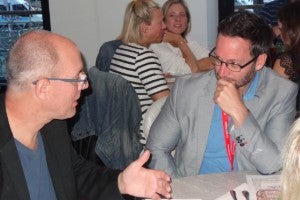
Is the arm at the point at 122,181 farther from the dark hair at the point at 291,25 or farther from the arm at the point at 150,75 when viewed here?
the dark hair at the point at 291,25

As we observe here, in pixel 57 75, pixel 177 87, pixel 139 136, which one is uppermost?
pixel 57 75

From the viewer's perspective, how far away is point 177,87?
2230mm

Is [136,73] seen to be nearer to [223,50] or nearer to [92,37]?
[223,50]

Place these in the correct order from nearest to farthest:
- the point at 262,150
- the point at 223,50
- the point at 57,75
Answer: the point at 57,75, the point at 262,150, the point at 223,50

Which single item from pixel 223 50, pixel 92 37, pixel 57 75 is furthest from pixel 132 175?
pixel 92 37

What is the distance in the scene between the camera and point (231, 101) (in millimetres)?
2037

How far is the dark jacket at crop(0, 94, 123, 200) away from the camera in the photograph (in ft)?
5.27

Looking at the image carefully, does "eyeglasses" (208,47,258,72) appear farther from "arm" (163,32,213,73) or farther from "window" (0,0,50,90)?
"window" (0,0,50,90)

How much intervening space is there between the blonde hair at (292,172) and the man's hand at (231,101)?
861mm

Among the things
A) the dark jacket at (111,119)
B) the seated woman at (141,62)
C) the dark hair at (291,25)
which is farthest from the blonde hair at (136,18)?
the dark hair at (291,25)

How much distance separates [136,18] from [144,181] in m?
2.08

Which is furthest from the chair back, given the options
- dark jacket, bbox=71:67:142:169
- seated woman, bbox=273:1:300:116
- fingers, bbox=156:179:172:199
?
fingers, bbox=156:179:172:199

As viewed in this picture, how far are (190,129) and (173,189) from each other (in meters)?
→ 0.43

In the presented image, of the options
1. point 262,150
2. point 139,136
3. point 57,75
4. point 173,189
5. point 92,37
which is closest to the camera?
point 57,75
